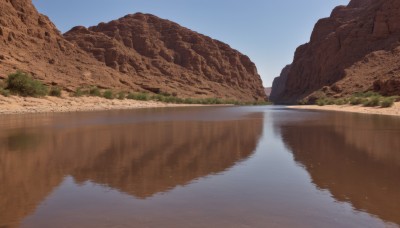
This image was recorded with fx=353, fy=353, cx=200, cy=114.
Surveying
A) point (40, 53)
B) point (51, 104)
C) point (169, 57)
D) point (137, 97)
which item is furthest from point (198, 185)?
point (169, 57)

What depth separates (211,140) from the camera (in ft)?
48.2

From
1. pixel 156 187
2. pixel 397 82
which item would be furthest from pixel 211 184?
pixel 397 82

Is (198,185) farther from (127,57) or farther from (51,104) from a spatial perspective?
(127,57)

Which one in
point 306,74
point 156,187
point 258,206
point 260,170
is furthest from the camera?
point 306,74

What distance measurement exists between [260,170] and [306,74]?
419 feet

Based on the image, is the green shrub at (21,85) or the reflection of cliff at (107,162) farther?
the green shrub at (21,85)

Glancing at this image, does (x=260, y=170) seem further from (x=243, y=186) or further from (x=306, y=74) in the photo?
(x=306, y=74)

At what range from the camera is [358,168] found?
29.7 feet

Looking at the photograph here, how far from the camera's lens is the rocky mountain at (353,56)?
78312 mm

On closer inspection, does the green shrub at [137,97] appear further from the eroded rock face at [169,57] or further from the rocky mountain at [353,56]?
the rocky mountain at [353,56]

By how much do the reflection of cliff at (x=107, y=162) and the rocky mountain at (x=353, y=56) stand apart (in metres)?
47.1

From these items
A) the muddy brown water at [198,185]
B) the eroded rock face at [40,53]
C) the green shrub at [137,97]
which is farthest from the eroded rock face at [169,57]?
the muddy brown water at [198,185]

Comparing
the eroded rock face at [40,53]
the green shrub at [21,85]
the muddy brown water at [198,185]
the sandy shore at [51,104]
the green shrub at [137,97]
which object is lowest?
the muddy brown water at [198,185]

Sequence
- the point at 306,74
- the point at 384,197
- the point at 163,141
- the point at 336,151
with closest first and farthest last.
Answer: the point at 384,197 → the point at 336,151 → the point at 163,141 → the point at 306,74
